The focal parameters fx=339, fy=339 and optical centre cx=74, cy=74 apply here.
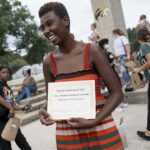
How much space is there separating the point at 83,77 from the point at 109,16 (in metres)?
11.9

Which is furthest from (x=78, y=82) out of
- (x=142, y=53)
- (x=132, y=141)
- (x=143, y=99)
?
(x=143, y=99)

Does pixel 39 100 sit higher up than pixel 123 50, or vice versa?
pixel 123 50

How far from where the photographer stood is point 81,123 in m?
1.69

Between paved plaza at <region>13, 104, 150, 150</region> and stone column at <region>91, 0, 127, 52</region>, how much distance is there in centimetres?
628

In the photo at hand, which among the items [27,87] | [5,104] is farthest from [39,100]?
[5,104]

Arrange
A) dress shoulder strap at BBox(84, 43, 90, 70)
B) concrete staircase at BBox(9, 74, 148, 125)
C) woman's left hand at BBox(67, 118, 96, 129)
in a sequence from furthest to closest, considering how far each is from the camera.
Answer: concrete staircase at BBox(9, 74, 148, 125), dress shoulder strap at BBox(84, 43, 90, 70), woman's left hand at BBox(67, 118, 96, 129)

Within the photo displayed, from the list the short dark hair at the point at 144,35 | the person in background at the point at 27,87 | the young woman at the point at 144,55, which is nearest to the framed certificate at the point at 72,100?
the young woman at the point at 144,55

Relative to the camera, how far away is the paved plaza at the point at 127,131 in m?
4.99

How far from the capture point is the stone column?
1337cm

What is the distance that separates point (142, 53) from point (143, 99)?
10.4ft

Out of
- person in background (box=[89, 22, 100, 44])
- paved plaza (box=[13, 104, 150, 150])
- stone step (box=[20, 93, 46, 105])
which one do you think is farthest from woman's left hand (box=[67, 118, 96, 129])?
stone step (box=[20, 93, 46, 105])

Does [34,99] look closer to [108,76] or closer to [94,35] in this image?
[94,35]

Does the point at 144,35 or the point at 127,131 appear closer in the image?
the point at 144,35

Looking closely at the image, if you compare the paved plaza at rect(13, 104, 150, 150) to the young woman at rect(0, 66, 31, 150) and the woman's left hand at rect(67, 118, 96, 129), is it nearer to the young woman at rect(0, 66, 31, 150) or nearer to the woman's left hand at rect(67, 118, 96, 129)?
the young woman at rect(0, 66, 31, 150)
